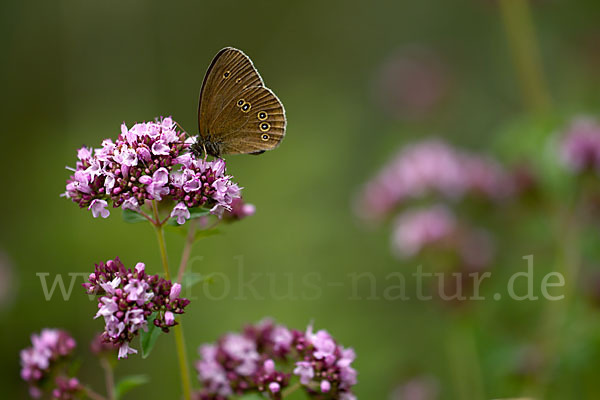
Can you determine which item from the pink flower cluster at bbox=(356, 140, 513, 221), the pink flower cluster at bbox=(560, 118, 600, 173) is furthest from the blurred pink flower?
the pink flower cluster at bbox=(560, 118, 600, 173)

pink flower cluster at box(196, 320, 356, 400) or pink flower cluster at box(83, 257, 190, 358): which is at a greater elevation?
pink flower cluster at box(83, 257, 190, 358)

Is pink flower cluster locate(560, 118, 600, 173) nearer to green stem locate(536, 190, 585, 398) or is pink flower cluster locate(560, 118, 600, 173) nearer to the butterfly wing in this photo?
green stem locate(536, 190, 585, 398)

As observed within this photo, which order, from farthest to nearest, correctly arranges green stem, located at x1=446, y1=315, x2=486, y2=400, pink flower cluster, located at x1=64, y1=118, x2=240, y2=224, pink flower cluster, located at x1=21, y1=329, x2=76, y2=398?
green stem, located at x1=446, y1=315, x2=486, y2=400 < pink flower cluster, located at x1=21, y1=329, x2=76, y2=398 < pink flower cluster, located at x1=64, y1=118, x2=240, y2=224

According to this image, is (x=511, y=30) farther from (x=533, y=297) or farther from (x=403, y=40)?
(x=403, y=40)

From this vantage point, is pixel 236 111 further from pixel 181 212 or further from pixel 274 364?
pixel 274 364

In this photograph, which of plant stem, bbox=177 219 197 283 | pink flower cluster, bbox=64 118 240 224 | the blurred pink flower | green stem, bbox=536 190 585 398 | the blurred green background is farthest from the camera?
the blurred green background

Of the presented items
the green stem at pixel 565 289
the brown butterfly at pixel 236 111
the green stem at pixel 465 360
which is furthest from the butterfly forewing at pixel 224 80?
the green stem at pixel 565 289

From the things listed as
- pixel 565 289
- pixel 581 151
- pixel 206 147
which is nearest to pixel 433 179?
pixel 581 151
